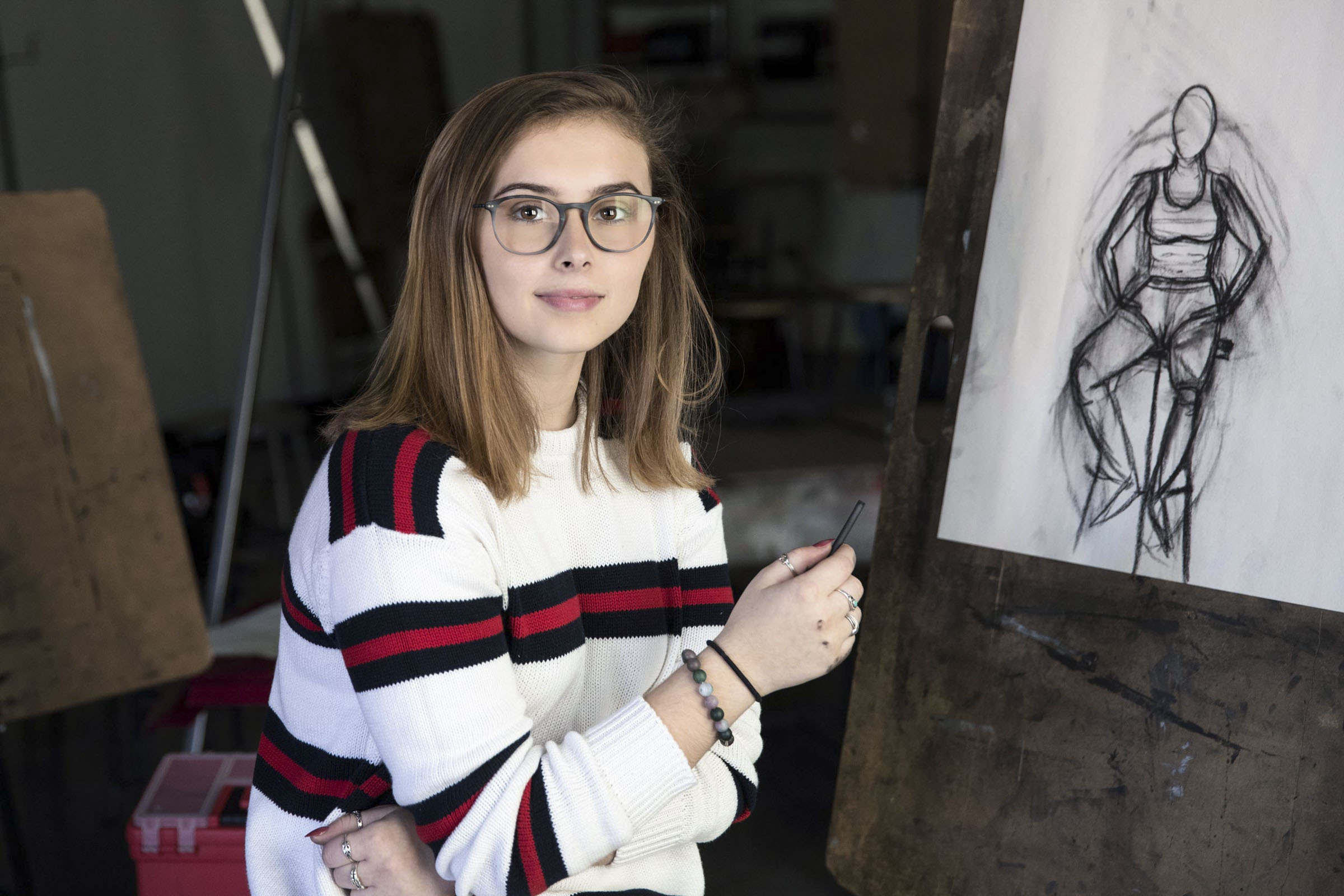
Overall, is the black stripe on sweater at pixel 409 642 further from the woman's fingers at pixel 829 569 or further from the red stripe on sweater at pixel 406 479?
the woman's fingers at pixel 829 569

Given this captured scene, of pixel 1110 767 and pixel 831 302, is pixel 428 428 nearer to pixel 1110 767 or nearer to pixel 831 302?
pixel 1110 767

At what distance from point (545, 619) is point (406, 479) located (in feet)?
0.68

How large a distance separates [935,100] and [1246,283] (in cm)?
407

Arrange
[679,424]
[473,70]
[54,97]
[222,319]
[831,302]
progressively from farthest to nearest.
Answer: [831,302] < [473,70] < [222,319] < [54,97] < [679,424]

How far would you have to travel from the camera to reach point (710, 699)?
96cm

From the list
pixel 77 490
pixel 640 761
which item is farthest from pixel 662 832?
pixel 77 490

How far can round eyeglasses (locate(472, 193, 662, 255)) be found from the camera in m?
1.04

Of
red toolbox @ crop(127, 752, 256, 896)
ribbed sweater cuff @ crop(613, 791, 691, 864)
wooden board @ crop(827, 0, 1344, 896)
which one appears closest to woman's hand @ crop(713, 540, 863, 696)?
ribbed sweater cuff @ crop(613, 791, 691, 864)

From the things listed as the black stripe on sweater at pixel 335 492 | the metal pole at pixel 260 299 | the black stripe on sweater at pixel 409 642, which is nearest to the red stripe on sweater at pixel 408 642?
the black stripe on sweater at pixel 409 642

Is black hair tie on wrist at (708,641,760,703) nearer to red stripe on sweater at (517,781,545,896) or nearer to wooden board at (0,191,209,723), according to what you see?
red stripe on sweater at (517,781,545,896)

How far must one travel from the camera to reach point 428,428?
1.02 metres

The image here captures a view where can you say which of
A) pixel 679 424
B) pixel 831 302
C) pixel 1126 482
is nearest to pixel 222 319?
pixel 831 302

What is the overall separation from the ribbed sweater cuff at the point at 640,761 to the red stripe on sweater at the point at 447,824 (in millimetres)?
109

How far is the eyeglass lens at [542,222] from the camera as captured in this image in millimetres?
1039
